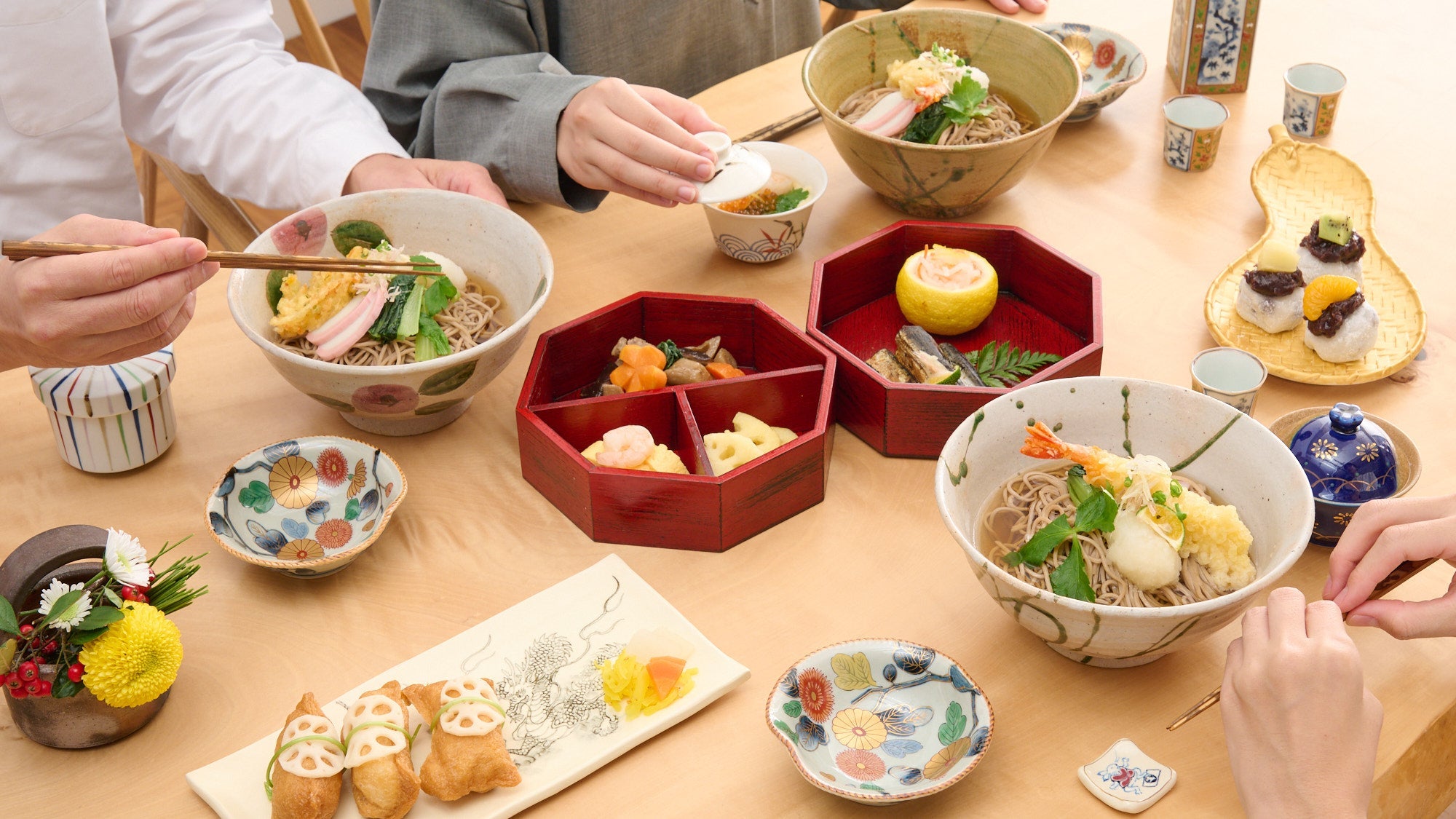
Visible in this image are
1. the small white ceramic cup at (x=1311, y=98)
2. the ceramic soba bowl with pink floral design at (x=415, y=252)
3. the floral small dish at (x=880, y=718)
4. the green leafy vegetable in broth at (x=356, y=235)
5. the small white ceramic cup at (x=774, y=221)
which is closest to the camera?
the floral small dish at (x=880, y=718)

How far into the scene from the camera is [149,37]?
212 centimetres

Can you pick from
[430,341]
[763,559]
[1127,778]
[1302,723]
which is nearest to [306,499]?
[430,341]

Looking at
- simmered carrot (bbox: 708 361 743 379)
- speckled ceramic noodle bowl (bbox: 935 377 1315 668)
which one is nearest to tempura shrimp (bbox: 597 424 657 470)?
simmered carrot (bbox: 708 361 743 379)

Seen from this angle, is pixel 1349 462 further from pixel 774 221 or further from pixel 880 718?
Answer: pixel 774 221

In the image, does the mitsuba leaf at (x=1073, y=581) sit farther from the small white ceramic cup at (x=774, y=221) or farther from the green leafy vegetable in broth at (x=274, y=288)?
the green leafy vegetable in broth at (x=274, y=288)

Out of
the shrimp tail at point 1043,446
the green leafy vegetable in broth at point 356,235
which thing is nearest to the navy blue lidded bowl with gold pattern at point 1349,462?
the shrimp tail at point 1043,446

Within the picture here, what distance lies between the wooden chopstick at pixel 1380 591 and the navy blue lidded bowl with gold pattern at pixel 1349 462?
0.51 ft

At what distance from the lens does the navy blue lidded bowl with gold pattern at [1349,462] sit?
1.42 metres

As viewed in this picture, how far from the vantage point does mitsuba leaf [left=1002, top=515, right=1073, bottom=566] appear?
4.20 ft

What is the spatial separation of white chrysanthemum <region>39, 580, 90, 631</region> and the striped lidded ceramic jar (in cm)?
44

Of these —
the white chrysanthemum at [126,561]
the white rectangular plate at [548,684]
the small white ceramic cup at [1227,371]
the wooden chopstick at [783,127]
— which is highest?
the white chrysanthemum at [126,561]

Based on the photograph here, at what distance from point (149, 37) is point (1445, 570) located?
234 centimetres

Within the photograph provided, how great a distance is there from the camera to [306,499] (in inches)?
60.1

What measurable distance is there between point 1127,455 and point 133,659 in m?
1.22
